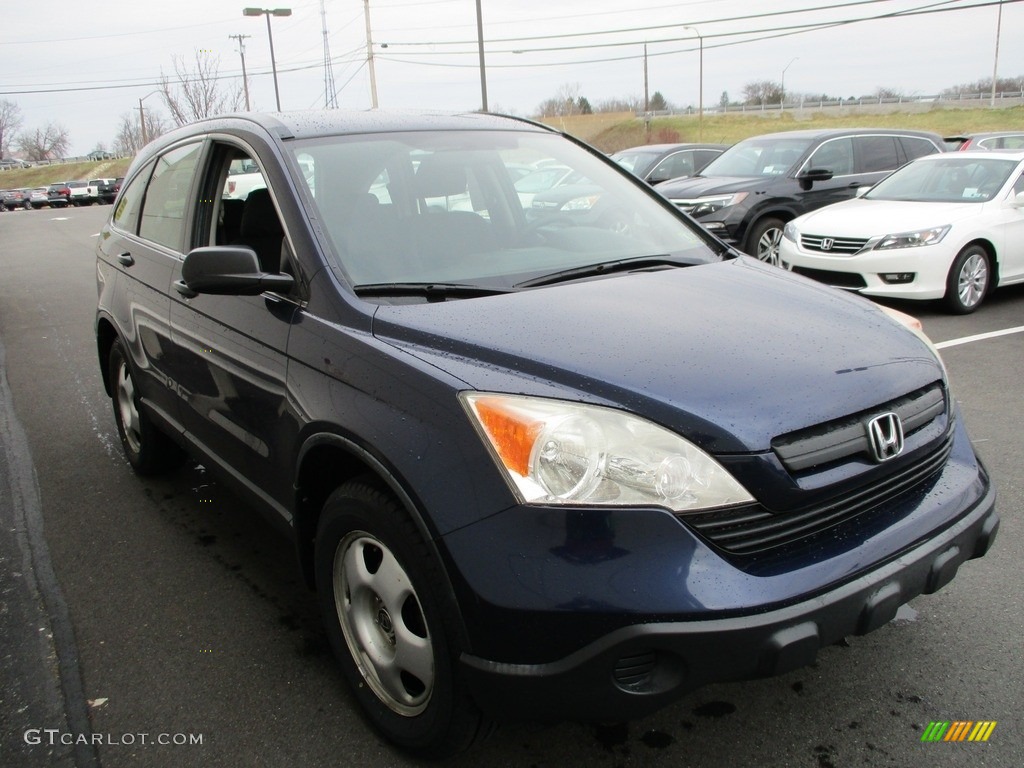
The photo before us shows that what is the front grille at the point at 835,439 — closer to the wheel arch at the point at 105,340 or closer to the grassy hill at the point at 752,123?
the wheel arch at the point at 105,340

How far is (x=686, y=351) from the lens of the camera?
2232 mm

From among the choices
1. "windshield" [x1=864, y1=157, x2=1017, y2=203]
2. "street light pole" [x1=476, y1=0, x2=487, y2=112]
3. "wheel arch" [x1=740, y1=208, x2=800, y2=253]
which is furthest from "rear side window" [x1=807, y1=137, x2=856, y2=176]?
"street light pole" [x1=476, y1=0, x2=487, y2=112]

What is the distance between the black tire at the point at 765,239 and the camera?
10.3 metres

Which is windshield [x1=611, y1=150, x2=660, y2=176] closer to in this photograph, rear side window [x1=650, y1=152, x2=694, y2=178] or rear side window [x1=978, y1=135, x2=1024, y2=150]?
rear side window [x1=650, y1=152, x2=694, y2=178]

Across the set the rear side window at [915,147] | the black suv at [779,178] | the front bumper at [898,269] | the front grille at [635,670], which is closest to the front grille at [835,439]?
the front grille at [635,670]

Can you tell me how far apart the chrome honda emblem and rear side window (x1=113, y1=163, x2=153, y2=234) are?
3636 millimetres

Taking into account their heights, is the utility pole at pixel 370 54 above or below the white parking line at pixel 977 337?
above

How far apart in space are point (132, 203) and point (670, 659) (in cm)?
388

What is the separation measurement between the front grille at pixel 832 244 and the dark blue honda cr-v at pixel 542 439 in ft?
18.0

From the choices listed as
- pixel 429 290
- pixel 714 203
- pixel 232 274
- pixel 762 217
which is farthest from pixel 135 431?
pixel 762 217

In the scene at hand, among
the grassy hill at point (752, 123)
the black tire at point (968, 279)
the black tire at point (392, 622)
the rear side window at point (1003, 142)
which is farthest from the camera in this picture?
the grassy hill at point (752, 123)

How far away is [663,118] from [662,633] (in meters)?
77.5

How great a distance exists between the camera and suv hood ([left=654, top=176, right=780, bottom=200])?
409 inches

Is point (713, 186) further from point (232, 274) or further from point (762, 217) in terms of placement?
point (232, 274)
